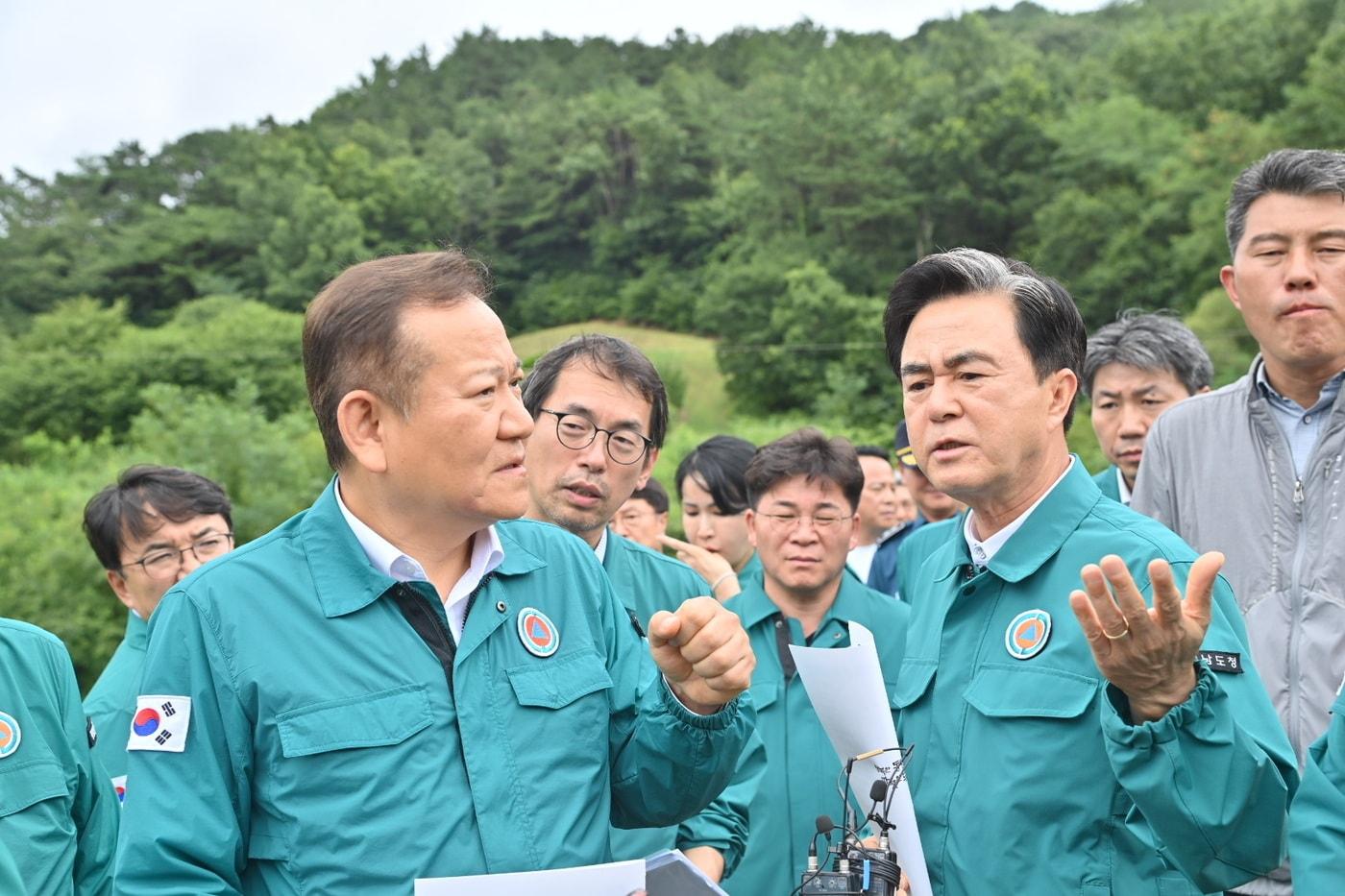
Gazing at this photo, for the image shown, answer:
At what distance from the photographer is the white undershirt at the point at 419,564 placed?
8.75ft

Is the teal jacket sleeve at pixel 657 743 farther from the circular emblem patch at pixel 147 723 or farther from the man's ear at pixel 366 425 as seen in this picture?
the circular emblem patch at pixel 147 723

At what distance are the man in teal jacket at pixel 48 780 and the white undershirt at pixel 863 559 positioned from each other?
15.4ft

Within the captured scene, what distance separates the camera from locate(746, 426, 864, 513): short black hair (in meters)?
5.22

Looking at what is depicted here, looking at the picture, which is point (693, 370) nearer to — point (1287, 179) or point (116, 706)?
point (116, 706)

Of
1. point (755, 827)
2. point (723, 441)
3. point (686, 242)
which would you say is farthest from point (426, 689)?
point (686, 242)

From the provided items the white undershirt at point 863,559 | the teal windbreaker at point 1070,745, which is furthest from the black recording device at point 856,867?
the white undershirt at point 863,559

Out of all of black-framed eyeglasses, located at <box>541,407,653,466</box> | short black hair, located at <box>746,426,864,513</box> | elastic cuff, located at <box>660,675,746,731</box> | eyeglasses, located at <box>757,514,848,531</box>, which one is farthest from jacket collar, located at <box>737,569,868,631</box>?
elastic cuff, located at <box>660,675,746,731</box>

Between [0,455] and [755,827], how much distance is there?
2155 inches

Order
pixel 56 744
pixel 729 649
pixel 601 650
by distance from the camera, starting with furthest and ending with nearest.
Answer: pixel 56 744
pixel 601 650
pixel 729 649

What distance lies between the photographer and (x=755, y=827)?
4570mm

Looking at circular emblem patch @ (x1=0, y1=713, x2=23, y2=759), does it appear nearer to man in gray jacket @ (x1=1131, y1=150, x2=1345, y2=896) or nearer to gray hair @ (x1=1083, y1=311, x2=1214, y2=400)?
man in gray jacket @ (x1=1131, y1=150, x2=1345, y2=896)

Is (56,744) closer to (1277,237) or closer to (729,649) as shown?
(729,649)

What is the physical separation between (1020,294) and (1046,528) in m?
0.61

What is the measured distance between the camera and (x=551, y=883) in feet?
7.80
